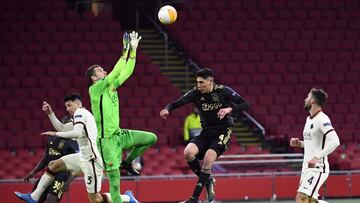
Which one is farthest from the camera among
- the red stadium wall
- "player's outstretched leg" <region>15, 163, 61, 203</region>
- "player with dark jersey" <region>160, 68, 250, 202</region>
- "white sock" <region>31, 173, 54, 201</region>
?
the red stadium wall

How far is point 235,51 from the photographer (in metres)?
25.6

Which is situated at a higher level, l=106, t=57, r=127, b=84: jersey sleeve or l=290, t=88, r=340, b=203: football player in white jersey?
l=106, t=57, r=127, b=84: jersey sleeve

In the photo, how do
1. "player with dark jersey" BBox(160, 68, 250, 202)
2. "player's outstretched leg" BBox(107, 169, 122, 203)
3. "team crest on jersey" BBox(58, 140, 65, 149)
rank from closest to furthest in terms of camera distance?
"player's outstretched leg" BBox(107, 169, 122, 203)
"player with dark jersey" BBox(160, 68, 250, 202)
"team crest on jersey" BBox(58, 140, 65, 149)

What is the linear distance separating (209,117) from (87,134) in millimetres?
1856

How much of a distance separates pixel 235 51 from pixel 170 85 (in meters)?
2.49

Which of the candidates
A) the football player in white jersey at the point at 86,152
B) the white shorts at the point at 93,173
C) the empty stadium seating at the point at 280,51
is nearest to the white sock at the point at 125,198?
the football player in white jersey at the point at 86,152

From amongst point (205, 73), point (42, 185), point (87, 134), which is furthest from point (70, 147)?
point (205, 73)

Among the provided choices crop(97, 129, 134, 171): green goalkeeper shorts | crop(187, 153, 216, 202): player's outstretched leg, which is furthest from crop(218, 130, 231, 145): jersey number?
crop(97, 129, 134, 171): green goalkeeper shorts

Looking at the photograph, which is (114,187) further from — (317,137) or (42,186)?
(317,137)

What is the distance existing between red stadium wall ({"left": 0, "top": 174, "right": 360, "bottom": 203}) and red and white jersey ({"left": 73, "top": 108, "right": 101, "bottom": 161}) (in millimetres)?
6239

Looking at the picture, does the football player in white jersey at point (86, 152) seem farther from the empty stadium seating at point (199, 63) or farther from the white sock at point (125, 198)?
the empty stadium seating at point (199, 63)

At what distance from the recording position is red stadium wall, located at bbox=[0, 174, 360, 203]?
798 inches

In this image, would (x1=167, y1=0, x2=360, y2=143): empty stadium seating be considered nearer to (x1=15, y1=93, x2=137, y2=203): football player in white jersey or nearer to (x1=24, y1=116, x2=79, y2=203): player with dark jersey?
(x1=24, y1=116, x2=79, y2=203): player with dark jersey

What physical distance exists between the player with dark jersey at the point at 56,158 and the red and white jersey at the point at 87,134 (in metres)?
1.29
